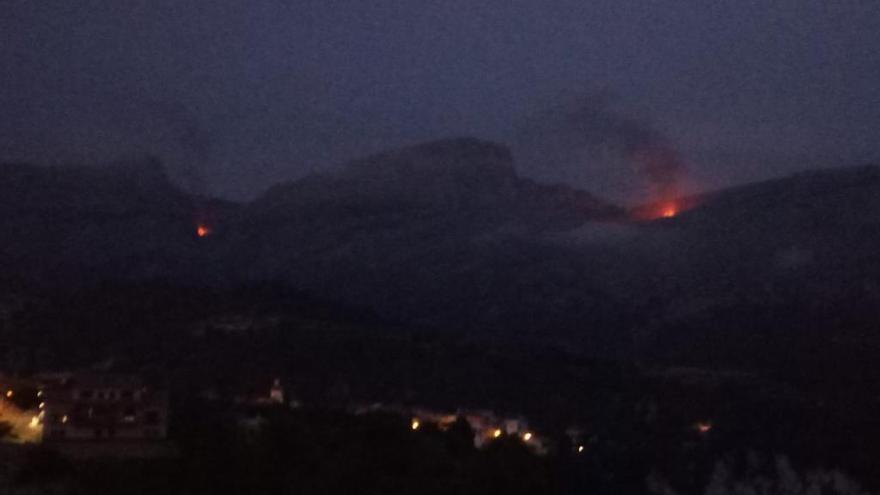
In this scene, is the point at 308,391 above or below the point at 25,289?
below

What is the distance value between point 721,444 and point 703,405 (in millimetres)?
8241

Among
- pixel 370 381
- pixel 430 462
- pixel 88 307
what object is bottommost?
pixel 430 462

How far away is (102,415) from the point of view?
43719mm

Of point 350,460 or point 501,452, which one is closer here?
point 350,460

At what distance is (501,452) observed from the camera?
1762 inches

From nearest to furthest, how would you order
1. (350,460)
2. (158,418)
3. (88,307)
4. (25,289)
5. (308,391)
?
(350,460) → (158,418) → (308,391) → (88,307) → (25,289)

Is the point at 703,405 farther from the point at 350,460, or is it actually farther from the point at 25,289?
the point at 25,289

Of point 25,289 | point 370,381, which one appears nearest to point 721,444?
point 370,381

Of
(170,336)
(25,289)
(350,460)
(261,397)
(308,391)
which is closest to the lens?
(350,460)

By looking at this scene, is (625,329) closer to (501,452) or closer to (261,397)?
(261,397)

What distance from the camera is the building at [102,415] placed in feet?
141

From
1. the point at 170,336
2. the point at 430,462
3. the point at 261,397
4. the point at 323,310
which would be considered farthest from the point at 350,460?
the point at 323,310

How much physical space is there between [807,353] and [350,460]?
175 feet

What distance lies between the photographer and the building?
141ft
